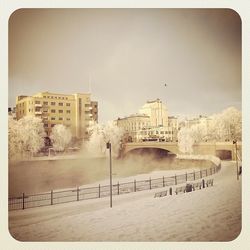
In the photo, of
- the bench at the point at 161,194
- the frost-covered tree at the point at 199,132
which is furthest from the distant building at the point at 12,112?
the frost-covered tree at the point at 199,132

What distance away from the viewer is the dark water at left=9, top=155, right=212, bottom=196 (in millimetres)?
2648

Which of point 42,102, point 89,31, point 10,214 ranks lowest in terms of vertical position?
point 10,214

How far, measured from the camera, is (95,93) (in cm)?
267

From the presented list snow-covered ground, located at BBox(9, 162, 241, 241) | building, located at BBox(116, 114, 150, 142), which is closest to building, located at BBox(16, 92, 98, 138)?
building, located at BBox(116, 114, 150, 142)

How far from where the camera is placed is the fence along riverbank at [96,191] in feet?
8.68

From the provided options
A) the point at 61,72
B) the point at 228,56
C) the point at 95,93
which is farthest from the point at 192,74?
the point at 61,72

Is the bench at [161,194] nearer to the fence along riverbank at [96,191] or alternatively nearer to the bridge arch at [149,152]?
the fence along riverbank at [96,191]

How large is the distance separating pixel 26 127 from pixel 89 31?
750 mm

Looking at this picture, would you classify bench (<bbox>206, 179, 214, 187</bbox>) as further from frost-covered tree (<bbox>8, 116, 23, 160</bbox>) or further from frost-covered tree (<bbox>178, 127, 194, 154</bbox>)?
frost-covered tree (<bbox>8, 116, 23, 160</bbox>)

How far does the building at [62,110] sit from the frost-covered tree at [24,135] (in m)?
0.04

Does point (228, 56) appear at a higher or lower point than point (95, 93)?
higher

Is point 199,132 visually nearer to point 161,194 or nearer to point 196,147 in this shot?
point 196,147

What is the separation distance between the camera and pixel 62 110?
266cm

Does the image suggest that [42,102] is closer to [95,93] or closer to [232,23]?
[95,93]
